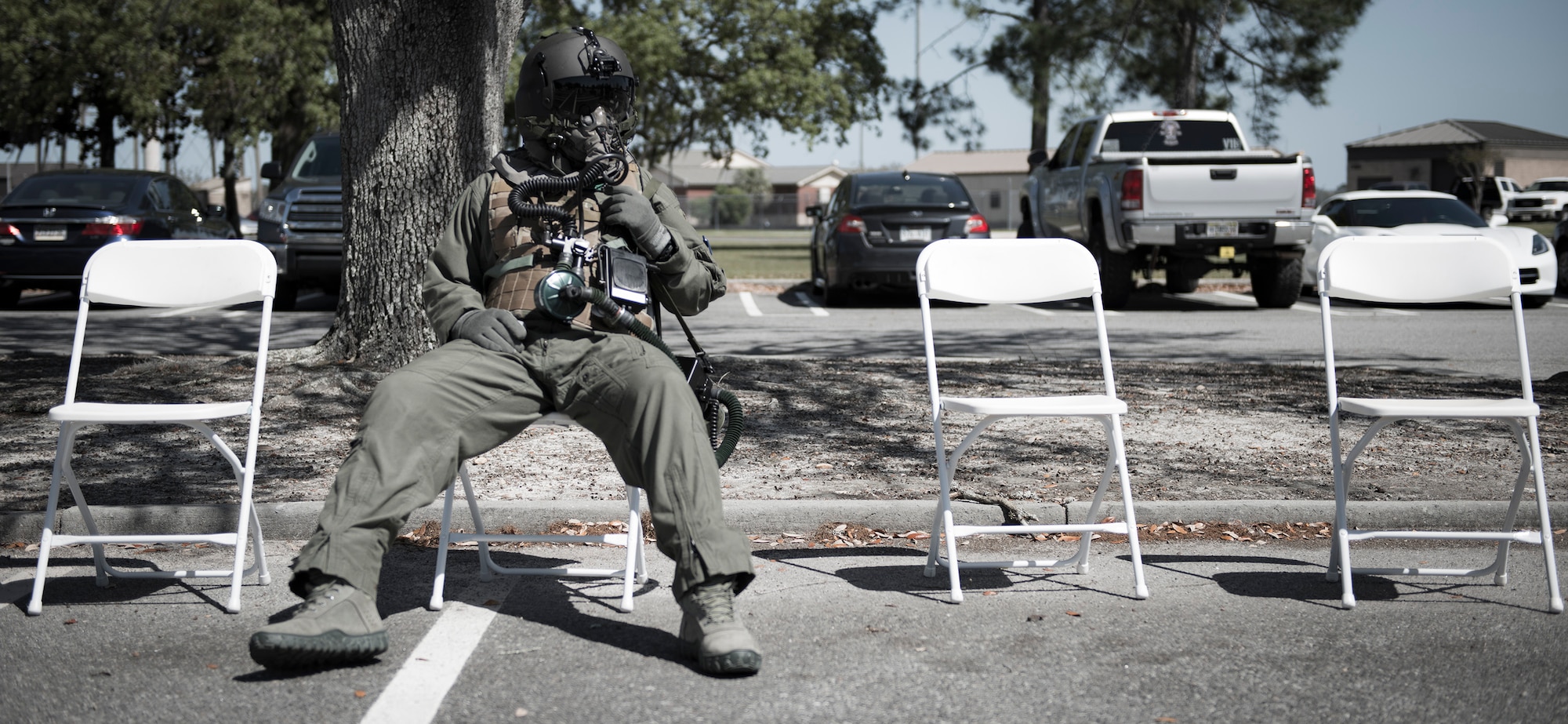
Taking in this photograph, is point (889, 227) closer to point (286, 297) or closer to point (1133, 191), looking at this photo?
point (1133, 191)

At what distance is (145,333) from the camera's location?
11984 millimetres

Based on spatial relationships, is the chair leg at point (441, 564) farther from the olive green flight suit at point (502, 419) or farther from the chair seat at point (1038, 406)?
the chair seat at point (1038, 406)

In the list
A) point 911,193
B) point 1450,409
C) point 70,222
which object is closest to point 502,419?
point 1450,409

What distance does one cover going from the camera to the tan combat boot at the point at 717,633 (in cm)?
334

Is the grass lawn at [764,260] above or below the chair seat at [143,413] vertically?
above

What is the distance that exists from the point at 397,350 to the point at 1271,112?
20.4 m

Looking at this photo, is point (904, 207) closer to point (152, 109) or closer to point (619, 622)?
point (619, 622)

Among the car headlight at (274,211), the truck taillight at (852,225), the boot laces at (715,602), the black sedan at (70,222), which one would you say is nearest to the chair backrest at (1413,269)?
the boot laces at (715,602)

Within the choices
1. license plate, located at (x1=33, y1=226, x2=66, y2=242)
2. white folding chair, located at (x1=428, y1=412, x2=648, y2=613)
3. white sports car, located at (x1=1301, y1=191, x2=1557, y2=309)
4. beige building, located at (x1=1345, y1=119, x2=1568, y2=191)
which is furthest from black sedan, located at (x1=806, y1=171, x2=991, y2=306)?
beige building, located at (x1=1345, y1=119, x2=1568, y2=191)

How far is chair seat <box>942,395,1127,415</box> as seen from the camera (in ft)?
13.2

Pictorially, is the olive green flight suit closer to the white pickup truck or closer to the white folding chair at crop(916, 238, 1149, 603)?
the white folding chair at crop(916, 238, 1149, 603)

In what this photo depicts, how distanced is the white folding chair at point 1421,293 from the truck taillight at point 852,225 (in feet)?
33.4

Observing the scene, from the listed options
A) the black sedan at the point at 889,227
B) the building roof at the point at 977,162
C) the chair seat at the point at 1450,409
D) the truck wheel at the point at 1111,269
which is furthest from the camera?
the building roof at the point at 977,162

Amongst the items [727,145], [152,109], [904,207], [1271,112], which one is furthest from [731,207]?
[904,207]
